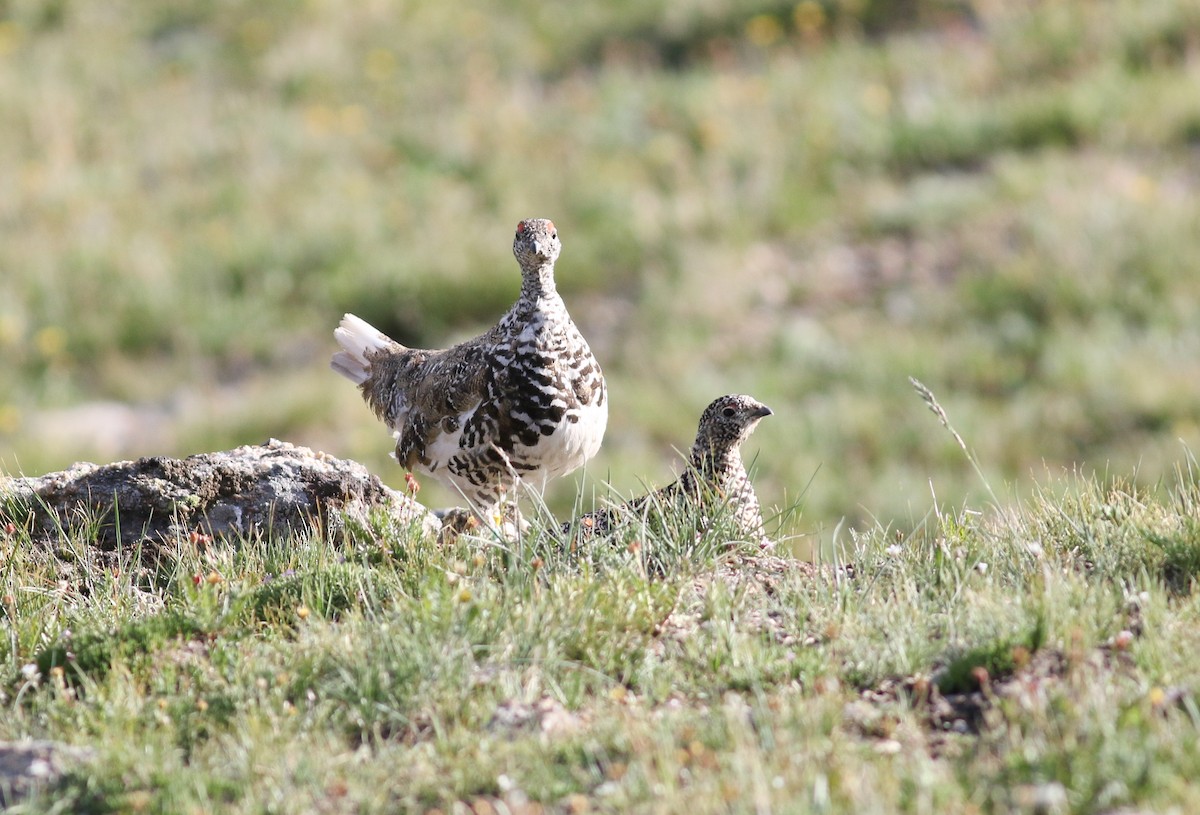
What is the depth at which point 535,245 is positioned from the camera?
543 centimetres

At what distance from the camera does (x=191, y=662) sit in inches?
159

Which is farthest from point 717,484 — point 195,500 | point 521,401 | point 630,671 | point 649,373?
point 649,373

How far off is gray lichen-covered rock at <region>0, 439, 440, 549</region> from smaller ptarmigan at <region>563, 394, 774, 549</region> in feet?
2.13

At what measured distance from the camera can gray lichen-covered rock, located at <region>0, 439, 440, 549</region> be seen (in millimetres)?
4961

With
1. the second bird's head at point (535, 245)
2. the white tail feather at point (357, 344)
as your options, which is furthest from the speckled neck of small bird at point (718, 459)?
the white tail feather at point (357, 344)

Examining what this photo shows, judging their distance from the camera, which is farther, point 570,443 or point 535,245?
point 535,245

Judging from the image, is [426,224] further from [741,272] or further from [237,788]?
[237,788]

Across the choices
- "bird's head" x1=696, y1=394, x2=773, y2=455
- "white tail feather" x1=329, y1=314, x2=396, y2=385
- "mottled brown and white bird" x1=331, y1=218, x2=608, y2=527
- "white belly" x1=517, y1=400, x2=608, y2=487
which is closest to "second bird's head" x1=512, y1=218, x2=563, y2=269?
"mottled brown and white bird" x1=331, y1=218, x2=608, y2=527

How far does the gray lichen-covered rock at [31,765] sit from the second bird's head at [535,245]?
2.54 metres

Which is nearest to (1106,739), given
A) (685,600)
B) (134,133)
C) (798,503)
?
(685,600)

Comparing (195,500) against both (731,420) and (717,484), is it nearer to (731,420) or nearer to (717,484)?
(717,484)

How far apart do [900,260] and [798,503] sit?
26.3 feet

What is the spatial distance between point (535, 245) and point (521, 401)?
62cm

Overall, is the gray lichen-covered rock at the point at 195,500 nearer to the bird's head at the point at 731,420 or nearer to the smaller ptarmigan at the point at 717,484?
the smaller ptarmigan at the point at 717,484
